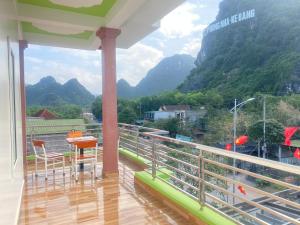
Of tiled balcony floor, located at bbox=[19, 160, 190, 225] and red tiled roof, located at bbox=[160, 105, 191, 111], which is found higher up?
red tiled roof, located at bbox=[160, 105, 191, 111]

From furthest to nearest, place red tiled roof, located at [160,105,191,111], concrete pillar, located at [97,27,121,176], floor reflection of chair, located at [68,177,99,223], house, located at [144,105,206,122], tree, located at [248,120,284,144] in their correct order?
red tiled roof, located at [160,105,191,111] → house, located at [144,105,206,122] → tree, located at [248,120,284,144] → concrete pillar, located at [97,27,121,176] → floor reflection of chair, located at [68,177,99,223]

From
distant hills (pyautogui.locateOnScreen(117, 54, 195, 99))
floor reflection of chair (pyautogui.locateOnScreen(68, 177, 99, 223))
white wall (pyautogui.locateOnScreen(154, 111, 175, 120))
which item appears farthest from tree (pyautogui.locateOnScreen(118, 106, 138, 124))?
floor reflection of chair (pyautogui.locateOnScreen(68, 177, 99, 223))

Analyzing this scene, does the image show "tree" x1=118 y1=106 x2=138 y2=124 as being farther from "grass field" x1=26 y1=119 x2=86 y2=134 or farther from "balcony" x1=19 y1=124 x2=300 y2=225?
"balcony" x1=19 y1=124 x2=300 y2=225

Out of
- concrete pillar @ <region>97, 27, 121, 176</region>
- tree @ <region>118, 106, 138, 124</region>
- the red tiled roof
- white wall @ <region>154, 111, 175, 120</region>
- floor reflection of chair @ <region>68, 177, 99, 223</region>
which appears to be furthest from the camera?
A: the red tiled roof

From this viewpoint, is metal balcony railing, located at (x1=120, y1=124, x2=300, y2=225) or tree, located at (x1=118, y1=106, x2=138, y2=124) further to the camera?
tree, located at (x1=118, y1=106, x2=138, y2=124)

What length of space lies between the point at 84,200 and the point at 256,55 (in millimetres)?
38385

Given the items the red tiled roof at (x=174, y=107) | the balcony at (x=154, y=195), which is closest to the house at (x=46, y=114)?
the balcony at (x=154, y=195)

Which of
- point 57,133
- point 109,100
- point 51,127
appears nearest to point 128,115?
point 57,133

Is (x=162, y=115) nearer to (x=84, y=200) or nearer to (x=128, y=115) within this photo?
(x=128, y=115)

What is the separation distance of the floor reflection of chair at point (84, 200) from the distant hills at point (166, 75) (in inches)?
1389

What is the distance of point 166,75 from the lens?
52500mm

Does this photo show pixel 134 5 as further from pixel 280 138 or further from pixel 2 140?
pixel 280 138

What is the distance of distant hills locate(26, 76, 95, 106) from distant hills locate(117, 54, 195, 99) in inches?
688

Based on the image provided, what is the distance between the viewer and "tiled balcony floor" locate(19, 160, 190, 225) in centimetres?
263
